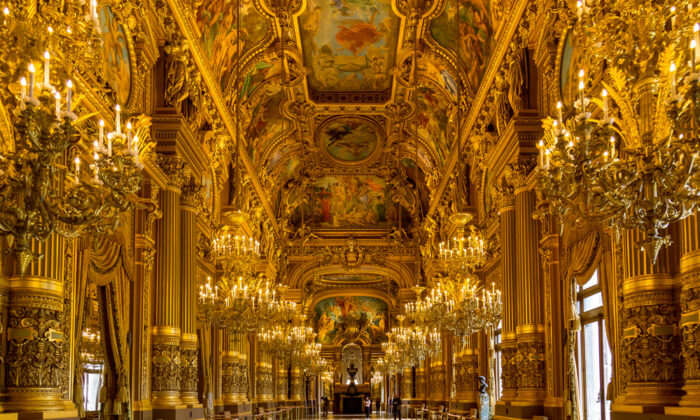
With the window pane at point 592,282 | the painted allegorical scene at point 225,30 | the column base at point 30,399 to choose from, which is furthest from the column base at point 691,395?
the painted allegorical scene at point 225,30

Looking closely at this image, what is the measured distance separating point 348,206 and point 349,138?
21.1ft

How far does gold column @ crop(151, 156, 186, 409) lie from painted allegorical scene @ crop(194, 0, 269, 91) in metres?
3.67

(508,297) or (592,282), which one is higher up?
(592,282)

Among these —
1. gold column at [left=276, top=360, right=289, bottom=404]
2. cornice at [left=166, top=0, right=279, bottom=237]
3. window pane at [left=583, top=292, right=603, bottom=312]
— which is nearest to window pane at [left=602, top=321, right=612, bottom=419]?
window pane at [left=583, top=292, right=603, bottom=312]

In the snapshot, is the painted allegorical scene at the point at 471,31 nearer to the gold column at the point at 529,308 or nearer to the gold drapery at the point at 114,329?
the gold column at the point at 529,308

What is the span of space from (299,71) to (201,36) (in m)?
6.66

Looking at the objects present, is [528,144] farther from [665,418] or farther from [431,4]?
[665,418]

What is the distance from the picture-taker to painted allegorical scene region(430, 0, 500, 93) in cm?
1823

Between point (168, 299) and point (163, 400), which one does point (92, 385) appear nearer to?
point (163, 400)

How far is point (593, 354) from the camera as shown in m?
13.1

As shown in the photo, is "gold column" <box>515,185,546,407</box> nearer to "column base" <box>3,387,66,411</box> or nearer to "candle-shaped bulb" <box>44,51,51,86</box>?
"column base" <box>3,387,66,411</box>

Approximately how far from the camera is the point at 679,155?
5895mm

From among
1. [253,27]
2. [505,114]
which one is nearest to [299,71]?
[253,27]

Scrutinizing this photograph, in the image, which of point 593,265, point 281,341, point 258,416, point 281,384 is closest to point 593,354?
point 593,265
